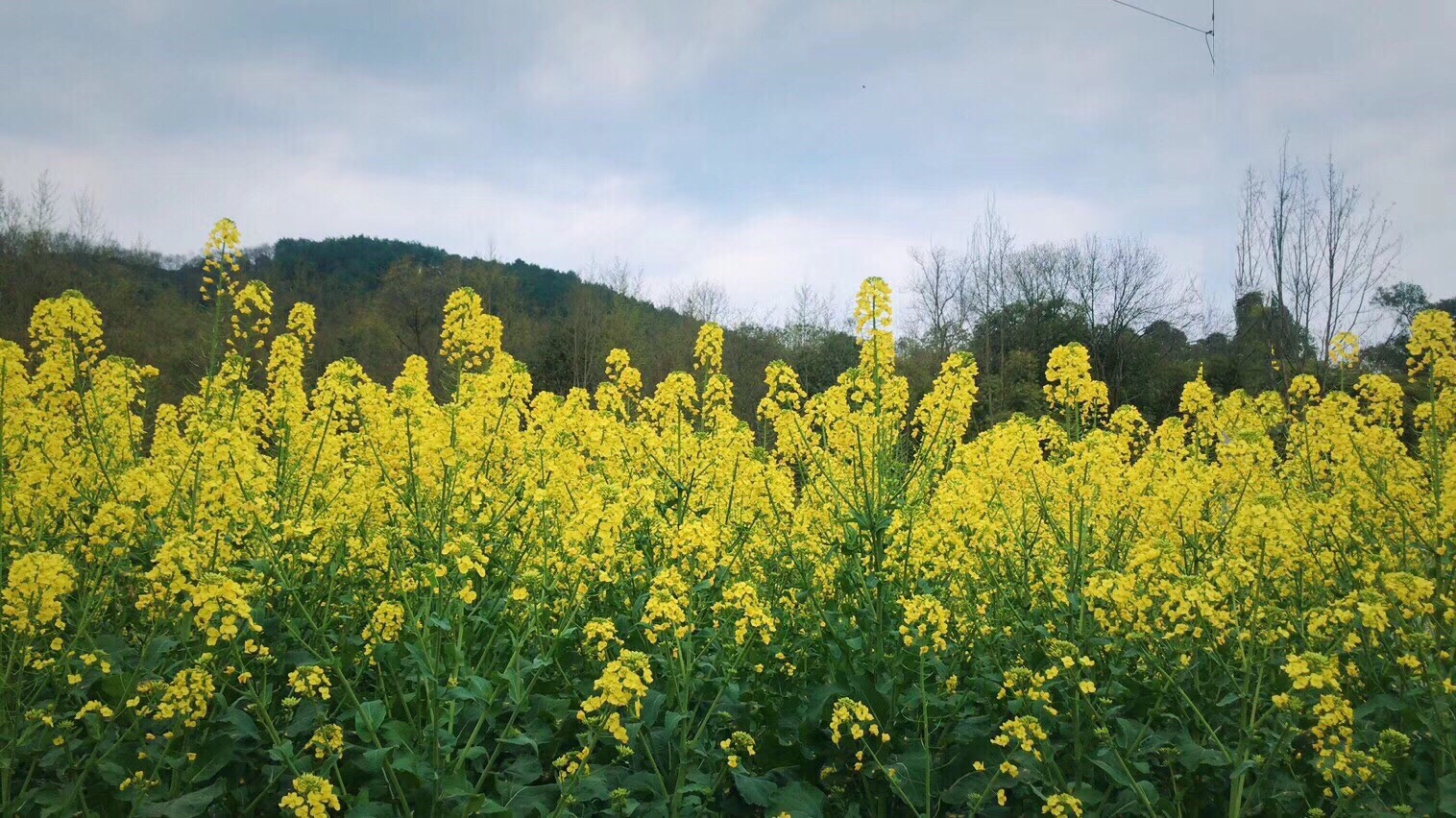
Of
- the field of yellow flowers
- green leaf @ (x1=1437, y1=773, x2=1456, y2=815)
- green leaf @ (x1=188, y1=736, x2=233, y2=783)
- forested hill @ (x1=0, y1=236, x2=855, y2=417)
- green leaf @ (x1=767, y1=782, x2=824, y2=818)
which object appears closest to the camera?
green leaf @ (x1=1437, y1=773, x2=1456, y2=815)

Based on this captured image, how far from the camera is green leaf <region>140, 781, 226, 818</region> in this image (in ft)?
9.93

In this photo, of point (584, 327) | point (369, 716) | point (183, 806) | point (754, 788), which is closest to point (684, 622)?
point (754, 788)

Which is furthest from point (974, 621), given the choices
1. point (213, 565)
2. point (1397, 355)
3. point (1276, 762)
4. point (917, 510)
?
point (1397, 355)

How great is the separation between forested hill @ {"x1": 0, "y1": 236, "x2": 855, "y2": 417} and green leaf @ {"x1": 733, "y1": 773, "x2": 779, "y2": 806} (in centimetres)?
1490

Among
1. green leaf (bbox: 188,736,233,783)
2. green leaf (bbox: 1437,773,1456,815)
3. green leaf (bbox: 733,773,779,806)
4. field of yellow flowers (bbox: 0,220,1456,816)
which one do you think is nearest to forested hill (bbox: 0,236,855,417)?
field of yellow flowers (bbox: 0,220,1456,816)

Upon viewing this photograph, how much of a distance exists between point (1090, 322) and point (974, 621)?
31449 millimetres

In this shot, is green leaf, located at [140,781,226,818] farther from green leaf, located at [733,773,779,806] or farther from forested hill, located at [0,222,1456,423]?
forested hill, located at [0,222,1456,423]

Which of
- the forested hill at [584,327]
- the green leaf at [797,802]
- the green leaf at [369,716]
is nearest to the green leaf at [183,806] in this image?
the green leaf at [369,716]

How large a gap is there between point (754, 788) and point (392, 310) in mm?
25183

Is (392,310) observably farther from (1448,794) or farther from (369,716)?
(1448,794)

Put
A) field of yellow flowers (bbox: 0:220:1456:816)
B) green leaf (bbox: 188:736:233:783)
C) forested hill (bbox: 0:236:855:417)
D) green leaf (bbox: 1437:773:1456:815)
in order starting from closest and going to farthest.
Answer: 1. green leaf (bbox: 1437:773:1456:815)
2. field of yellow flowers (bbox: 0:220:1456:816)
3. green leaf (bbox: 188:736:233:783)
4. forested hill (bbox: 0:236:855:417)

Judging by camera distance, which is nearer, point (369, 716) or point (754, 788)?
point (369, 716)

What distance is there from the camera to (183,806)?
3047 mm

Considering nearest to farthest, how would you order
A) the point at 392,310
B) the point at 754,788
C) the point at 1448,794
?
the point at 1448,794
the point at 754,788
the point at 392,310
